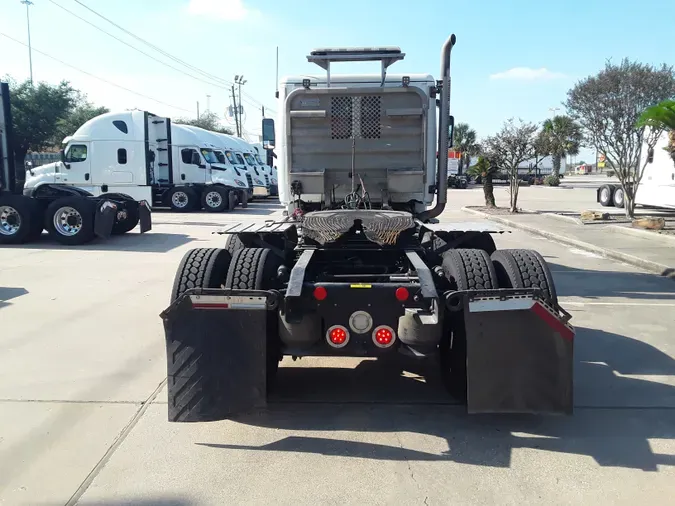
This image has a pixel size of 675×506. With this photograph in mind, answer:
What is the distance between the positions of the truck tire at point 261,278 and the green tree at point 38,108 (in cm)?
3634

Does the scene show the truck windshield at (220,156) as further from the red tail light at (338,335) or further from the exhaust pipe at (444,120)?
the red tail light at (338,335)

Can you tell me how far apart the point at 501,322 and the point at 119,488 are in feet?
8.29

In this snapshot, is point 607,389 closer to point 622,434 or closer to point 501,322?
point 622,434

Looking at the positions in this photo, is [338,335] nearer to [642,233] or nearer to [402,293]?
[402,293]

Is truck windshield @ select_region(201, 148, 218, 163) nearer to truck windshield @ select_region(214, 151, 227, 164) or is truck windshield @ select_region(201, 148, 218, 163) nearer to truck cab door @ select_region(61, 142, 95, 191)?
truck windshield @ select_region(214, 151, 227, 164)

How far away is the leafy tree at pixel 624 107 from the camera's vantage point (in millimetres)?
18266

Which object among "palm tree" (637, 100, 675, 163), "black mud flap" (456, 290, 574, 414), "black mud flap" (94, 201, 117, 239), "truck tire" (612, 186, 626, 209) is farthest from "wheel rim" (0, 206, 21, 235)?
"truck tire" (612, 186, 626, 209)

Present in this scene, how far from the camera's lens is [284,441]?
13.2 feet

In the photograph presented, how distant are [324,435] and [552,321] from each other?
170cm

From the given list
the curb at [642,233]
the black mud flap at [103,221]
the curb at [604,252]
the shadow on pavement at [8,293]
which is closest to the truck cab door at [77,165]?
the black mud flap at [103,221]

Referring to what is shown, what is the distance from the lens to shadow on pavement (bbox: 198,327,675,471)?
152 inches

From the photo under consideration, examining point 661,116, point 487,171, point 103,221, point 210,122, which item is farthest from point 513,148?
point 210,122

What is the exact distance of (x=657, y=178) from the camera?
18969mm

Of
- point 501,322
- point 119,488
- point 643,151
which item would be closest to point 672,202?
point 643,151
